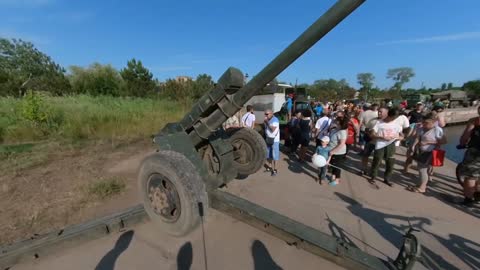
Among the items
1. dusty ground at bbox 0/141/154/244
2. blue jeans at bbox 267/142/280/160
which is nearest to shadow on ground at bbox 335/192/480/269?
blue jeans at bbox 267/142/280/160

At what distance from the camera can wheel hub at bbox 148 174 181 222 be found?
2.85 m

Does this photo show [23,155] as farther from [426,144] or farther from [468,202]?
[468,202]

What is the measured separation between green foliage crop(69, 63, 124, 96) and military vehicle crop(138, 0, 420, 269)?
21013 mm

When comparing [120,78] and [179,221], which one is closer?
[179,221]

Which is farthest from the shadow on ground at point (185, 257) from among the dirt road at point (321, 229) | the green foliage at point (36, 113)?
the green foliage at point (36, 113)

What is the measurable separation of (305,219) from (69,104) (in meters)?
13.8

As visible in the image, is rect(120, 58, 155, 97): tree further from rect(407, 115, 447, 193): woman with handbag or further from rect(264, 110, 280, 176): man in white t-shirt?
rect(407, 115, 447, 193): woman with handbag

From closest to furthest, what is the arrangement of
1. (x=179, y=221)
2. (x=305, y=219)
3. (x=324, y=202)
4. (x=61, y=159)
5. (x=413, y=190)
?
(x=179, y=221)
(x=305, y=219)
(x=324, y=202)
(x=413, y=190)
(x=61, y=159)

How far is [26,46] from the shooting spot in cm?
4581

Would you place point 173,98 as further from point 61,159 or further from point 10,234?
point 10,234

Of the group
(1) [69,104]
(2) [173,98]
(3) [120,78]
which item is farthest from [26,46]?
(1) [69,104]

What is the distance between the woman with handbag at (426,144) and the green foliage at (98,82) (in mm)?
22179

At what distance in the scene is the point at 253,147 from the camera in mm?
4262

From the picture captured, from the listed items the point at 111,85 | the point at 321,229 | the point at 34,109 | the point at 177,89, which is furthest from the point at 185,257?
the point at 111,85
